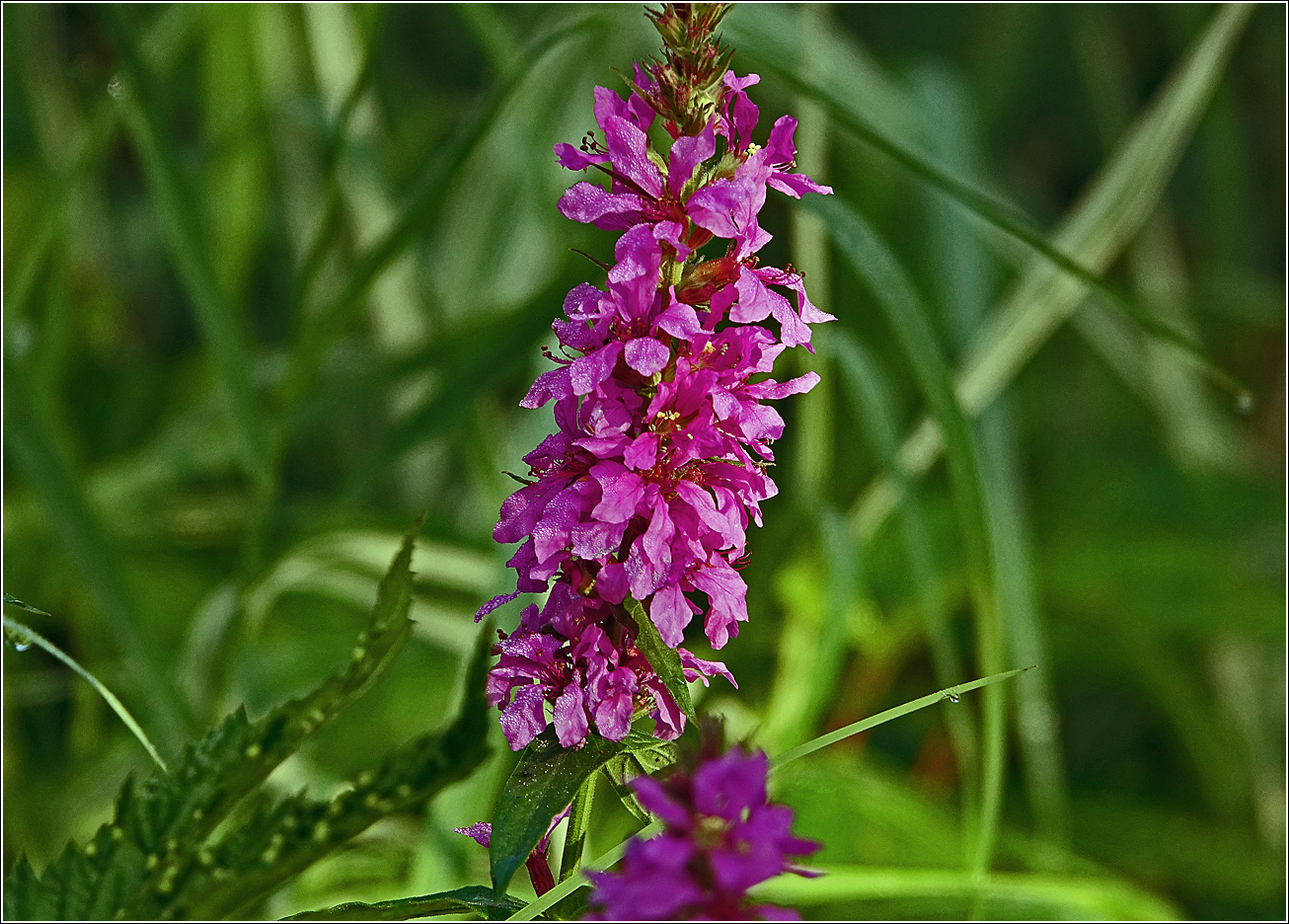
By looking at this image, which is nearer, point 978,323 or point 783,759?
point 783,759

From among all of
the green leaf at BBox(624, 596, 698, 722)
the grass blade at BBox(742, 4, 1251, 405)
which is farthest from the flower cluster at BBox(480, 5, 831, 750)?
the grass blade at BBox(742, 4, 1251, 405)

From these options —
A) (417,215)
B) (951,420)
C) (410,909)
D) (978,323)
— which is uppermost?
(978,323)

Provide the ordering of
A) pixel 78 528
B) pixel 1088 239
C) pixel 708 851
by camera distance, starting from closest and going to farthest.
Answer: pixel 708 851, pixel 78 528, pixel 1088 239

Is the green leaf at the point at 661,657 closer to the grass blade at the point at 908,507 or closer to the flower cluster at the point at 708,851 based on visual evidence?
the flower cluster at the point at 708,851

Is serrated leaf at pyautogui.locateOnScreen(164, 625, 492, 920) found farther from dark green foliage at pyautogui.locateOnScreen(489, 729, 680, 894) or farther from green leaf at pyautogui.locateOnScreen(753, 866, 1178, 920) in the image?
green leaf at pyautogui.locateOnScreen(753, 866, 1178, 920)

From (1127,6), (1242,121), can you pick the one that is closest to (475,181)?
Answer: (1127,6)

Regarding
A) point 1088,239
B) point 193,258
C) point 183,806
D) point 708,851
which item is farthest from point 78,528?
point 1088,239

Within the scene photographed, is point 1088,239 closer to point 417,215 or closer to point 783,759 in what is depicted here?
point 417,215
